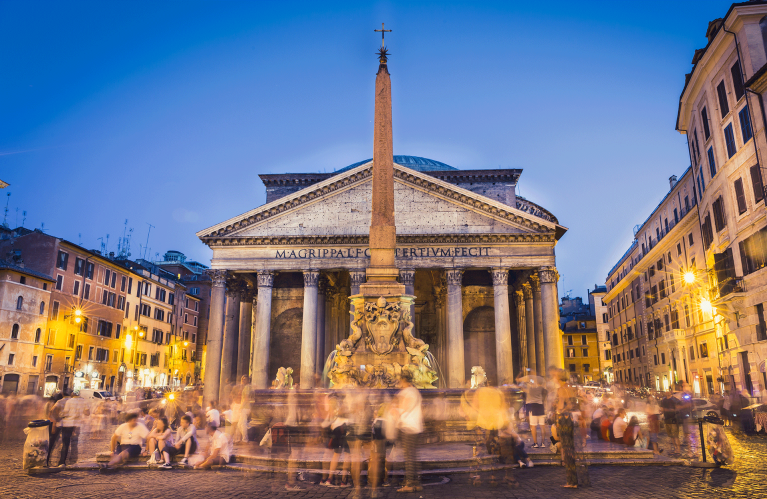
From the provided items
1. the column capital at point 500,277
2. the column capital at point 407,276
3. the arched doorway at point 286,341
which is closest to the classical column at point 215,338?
the arched doorway at point 286,341

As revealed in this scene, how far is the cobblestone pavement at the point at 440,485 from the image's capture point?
7266 mm

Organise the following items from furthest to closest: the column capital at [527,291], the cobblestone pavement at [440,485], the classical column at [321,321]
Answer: the column capital at [527,291] → the classical column at [321,321] → the cobblestone pavement at [440,485]

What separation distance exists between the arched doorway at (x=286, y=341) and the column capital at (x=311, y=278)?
20.9ft

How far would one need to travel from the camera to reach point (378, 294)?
37.8ft

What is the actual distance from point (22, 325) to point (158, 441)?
33.7 m

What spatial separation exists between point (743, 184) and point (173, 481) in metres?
21.0

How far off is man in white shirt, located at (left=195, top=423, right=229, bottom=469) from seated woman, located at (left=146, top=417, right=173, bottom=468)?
2.20 feet

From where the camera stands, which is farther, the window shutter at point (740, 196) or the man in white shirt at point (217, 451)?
the window shutter at point (740, 196)

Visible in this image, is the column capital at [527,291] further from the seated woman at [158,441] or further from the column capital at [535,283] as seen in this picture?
the seated woman at [158,441]

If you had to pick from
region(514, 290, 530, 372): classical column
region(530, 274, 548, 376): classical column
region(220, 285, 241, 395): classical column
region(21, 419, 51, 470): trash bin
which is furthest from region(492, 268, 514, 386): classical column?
region(21, 419, 51, 470): trash bin

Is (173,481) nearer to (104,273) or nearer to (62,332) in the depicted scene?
(62,332)

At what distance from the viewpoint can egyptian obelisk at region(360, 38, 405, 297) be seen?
38.2 ft

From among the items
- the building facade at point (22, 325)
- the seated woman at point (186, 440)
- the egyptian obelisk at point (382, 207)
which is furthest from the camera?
the building facade at point (22, 325)

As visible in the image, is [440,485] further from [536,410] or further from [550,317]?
[550,317]
